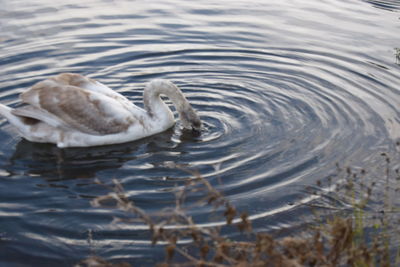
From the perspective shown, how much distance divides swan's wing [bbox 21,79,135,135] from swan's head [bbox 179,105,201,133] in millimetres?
930

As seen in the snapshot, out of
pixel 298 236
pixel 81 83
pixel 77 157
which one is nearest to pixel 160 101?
pixel 81 83

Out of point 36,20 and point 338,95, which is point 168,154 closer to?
point 338,95

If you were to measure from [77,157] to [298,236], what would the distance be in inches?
135

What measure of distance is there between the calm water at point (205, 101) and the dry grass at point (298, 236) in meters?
0.29

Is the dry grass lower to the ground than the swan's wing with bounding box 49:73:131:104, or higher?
lower

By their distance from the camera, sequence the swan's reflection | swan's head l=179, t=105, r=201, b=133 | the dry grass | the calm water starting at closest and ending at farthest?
the dry grass < the calm water < the swan's reflection < swan's head l=179, t=105, r=201, b=133

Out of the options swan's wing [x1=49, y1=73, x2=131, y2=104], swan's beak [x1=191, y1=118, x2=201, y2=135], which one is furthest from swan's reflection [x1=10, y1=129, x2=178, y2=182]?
swan's wing [x1=49, y1=73, x2=131, y2=104]

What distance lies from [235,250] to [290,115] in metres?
3.91

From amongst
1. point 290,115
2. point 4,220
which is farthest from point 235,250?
point 290,115

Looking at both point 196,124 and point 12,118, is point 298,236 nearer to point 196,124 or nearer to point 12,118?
point 196,124

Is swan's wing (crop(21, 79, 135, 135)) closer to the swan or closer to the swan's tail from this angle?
the swan

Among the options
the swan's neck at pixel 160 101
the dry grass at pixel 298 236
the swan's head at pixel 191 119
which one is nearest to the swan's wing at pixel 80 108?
the swan's neck at pixel 160 101

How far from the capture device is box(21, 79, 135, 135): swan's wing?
8.35 m

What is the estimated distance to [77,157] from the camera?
8.15m
